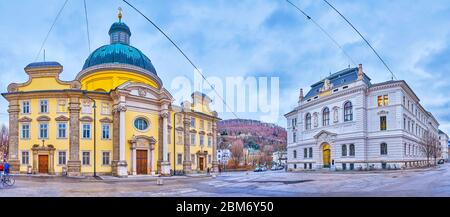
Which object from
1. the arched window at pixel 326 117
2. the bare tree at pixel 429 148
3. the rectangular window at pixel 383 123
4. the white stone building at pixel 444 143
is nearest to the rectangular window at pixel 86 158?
the arched window at pixel 326 117

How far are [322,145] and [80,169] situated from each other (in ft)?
7.11

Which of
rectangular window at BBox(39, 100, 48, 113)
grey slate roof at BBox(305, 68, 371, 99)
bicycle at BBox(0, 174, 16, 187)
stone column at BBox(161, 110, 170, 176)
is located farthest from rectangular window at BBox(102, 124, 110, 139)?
grey slate roof at BBox(305, 68, 371, 99)

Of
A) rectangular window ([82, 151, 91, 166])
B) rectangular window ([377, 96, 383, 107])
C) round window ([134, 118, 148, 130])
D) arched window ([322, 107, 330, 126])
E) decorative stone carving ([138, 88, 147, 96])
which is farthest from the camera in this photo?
round window ([134, 118, 148, 130])

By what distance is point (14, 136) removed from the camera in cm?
198

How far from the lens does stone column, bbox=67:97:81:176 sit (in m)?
2.24

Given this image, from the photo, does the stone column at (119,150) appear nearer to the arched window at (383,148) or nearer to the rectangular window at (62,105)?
the rectangular window at (62,105)

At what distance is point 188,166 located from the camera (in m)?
3.78

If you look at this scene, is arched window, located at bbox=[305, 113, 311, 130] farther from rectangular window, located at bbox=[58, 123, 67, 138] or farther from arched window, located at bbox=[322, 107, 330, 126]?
rectangular window, located at bbox=[58, 123, 67, 138]

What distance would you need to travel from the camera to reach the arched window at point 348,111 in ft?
7.08

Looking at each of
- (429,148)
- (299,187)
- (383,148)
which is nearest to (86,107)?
(299,187)

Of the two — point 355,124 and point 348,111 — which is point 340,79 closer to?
point 348,111

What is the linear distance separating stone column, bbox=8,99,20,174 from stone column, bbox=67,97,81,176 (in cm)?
38
